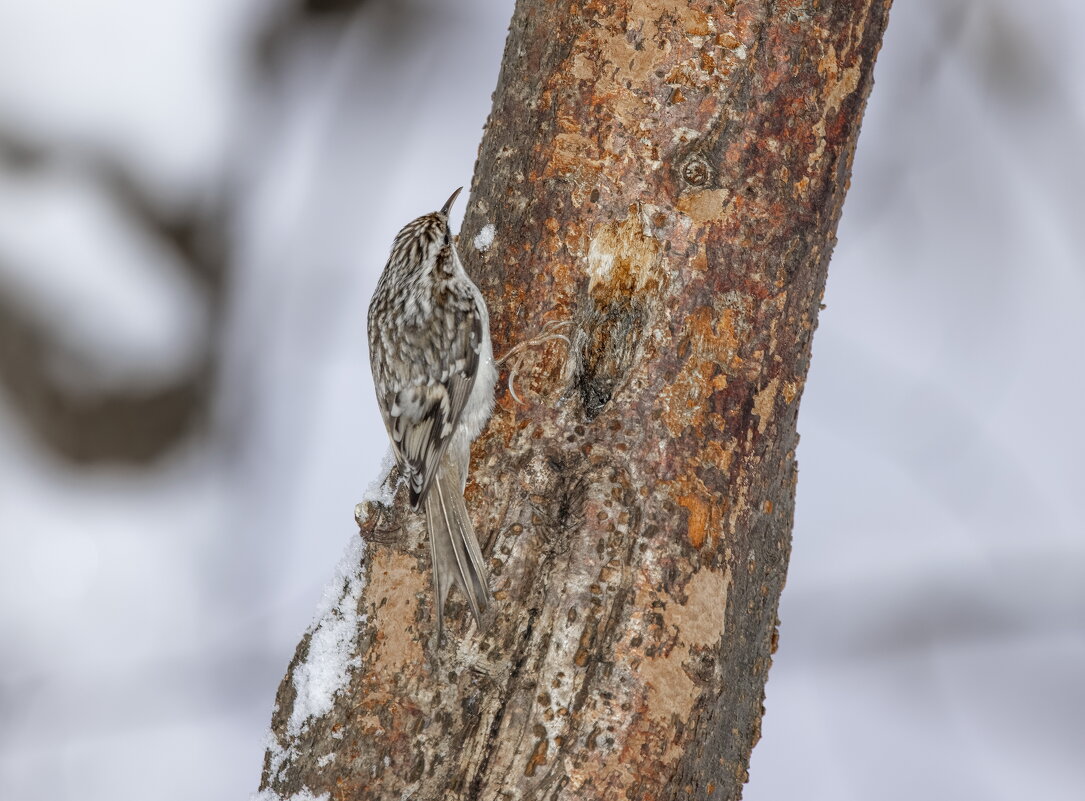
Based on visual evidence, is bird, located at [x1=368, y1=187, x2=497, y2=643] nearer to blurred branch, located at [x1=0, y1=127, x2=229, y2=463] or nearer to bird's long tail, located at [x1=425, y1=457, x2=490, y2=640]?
bird's long tail, located at [x1=425, y1=457, x2=490, y2=640]

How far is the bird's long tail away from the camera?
5.87ft

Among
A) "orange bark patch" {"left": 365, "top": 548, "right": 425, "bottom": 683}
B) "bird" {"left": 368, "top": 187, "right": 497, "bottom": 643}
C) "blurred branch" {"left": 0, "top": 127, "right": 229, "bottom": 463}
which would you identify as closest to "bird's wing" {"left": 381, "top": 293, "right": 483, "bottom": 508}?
"bird" {"left": 368, "top": 187, "right": 497, "bottom": 643}

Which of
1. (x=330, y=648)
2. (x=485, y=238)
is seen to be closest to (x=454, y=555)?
(x=330, y=648)

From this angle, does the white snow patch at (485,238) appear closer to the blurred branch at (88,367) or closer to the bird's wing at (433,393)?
the bird's wing at (433,393)

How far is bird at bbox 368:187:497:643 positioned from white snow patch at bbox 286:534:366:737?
19cm

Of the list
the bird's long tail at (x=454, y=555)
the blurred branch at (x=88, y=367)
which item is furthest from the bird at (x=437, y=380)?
the blurred branch at (x=88, y=367)

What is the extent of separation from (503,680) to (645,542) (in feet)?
1.16

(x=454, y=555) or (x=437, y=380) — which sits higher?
(x=437, y=380)

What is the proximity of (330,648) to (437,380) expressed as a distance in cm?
89

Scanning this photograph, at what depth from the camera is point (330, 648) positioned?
1888mm

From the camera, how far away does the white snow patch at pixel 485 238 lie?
2033mm

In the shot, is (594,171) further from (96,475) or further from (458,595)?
(96,475)

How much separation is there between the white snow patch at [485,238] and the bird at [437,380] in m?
0.08

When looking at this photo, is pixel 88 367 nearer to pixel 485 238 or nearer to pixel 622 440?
pixel 485 238
